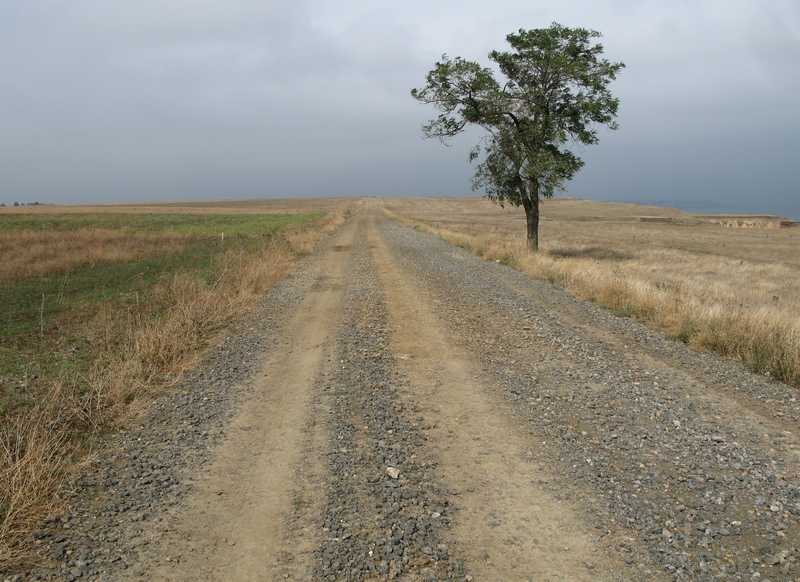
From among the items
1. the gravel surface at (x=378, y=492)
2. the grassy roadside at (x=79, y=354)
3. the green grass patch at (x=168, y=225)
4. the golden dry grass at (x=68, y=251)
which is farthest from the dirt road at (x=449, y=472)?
the green grass patch at (x=168, y=225)

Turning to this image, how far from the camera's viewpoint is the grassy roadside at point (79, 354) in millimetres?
4602

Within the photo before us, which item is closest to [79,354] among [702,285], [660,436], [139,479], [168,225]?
[139,479]

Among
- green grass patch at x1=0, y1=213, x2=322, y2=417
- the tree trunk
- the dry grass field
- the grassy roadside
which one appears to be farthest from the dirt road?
the tree trunk

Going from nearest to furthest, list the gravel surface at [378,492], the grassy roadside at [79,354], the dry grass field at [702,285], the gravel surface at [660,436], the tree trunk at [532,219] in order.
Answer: the gravel surface at [378,492]
the gravel surface at [660,436]
the grassy roadside at [79,354]
the dry grass field at [702,285]
the tree trunk at [532,219]

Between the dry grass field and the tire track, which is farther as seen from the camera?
the dry grass field

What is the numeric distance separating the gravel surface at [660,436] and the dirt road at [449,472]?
2cm

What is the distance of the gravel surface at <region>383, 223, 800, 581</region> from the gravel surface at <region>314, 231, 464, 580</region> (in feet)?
4.39

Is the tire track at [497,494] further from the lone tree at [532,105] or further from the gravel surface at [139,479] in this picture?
the lone tree at [532,105]

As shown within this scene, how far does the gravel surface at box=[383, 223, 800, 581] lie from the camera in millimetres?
4008

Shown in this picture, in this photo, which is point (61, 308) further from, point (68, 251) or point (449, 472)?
point (68, 251)

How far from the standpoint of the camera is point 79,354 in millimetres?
9688

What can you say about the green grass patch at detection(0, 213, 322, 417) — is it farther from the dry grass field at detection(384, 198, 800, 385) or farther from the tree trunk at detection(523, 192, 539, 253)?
the tree trunk at detection(523, 192, 539, 253)

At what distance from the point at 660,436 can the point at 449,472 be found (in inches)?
99.6

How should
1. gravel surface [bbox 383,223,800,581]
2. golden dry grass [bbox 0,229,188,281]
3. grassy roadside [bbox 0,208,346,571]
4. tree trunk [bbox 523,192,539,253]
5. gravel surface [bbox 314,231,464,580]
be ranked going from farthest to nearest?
1. tree trunk [bbox 523,192,539,253]
2. golden dry grass [bbox 0,229,188,281]
3. grassy roadside [bbox 0,208,346,571]
4. gravel surface [bbox 383,223,800,581]
5. gravel surface [bbox 314,231,464,580]
